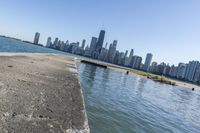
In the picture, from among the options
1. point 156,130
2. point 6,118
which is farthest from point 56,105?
point 156,130

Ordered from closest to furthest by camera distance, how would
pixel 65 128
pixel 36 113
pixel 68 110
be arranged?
1. pixel 65 128
2. pixel 36 113
3. pixel 68 110

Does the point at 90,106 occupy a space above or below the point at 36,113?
below

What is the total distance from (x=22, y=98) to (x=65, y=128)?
227 cm

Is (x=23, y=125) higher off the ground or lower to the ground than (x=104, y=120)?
higher

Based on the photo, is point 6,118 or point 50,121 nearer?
point 6,118

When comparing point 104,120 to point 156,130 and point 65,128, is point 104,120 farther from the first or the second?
point 65,128

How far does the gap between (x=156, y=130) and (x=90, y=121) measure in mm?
3748

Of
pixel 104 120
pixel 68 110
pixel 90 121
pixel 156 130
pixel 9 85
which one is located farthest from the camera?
pixel 156 130

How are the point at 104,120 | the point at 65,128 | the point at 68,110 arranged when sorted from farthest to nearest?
the point at 104,120 < the point at 68,110 < the point at 65,128

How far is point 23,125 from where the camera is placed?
4.12 metres

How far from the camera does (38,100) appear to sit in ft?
20.5

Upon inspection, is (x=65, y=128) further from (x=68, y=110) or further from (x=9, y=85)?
(x=9, y=85)

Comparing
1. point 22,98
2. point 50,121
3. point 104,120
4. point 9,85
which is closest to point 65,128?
point 50,121

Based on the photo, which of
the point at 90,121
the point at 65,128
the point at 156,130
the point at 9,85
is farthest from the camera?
the point at 156,130
